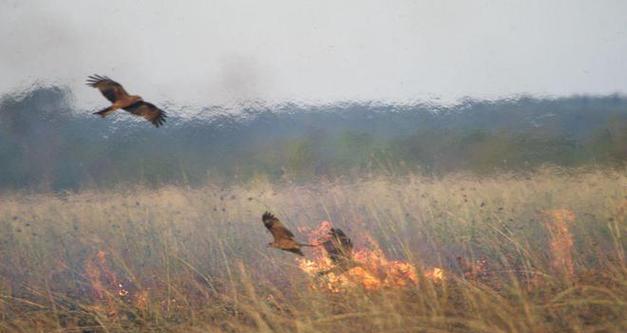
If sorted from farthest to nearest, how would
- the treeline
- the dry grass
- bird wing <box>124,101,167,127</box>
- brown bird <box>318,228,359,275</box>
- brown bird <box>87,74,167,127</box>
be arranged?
the treeline → bird wing <box>124,101,167,127</box> → brown bird <box>87,74,167,127</box> → brown bird <box>318,228,359,275</box> → the dry grass

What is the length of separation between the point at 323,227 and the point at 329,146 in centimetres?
142

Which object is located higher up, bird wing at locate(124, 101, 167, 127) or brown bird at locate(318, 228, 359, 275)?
bird wing at locate(124, 101, 167, 127)

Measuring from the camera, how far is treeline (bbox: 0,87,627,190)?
24.2ft

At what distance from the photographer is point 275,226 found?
16.3 feet

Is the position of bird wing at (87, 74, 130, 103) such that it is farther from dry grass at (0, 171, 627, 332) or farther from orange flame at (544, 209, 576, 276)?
orange flame at (544, 209, 576, 276)

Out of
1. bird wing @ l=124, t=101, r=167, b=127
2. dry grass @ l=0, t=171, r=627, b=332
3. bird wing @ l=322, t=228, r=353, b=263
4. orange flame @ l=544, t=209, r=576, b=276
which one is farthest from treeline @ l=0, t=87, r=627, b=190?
bird wing @ l=322, t=228, r=353, b=263

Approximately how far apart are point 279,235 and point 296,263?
58 centimetres

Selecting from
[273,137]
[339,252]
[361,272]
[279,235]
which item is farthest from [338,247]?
[273,137]

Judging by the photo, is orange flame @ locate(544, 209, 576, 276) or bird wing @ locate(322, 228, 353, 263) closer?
bird wing @ locate(322, 228, 353, 263)

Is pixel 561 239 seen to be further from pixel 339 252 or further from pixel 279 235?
pixel 279 235

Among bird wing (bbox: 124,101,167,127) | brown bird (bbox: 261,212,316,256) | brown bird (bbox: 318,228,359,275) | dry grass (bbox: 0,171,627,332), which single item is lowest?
dry grass (bbox: 0,171,627,332)

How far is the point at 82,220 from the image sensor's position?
6895 millimetres

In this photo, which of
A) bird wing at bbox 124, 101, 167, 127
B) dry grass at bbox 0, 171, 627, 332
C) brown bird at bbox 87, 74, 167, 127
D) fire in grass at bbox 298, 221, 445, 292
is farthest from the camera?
bird wing at bbox 124, 101, 167, 127

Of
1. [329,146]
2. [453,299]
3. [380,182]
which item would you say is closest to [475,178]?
[380,182]
